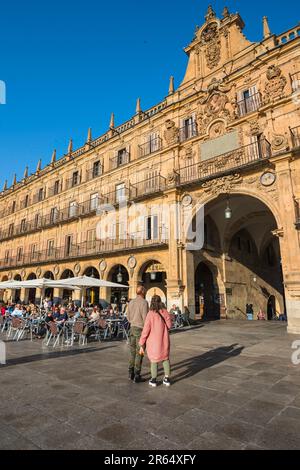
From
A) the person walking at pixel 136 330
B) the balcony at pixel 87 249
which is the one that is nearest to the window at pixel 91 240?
the balcony at pixel 87 249

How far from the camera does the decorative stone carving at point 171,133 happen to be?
61.5 ft

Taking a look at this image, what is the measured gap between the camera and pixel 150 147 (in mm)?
20547

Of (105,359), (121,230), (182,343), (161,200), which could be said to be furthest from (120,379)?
(121,230)

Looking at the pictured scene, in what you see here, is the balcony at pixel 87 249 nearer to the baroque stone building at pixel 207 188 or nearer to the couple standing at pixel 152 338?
the baroque stone building at pixel 207 188

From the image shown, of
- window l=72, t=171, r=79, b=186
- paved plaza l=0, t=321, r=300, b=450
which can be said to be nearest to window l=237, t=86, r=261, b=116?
paved plaza l=0, t=321, r=300, b=450

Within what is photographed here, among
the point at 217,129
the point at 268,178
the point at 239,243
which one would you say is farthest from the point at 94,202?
the point at 268,178

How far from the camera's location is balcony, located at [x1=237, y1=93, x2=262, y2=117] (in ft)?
50.8

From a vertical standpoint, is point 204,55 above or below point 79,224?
above

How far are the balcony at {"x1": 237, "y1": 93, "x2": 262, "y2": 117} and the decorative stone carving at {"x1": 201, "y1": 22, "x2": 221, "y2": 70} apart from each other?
383cm

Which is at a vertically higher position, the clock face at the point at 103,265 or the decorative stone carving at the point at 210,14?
the decorative stone carving at the point at 210,14

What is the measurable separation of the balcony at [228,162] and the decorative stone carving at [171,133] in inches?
96.0

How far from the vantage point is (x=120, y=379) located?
5168mm
